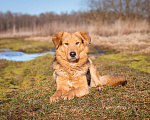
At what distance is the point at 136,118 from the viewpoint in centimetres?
362

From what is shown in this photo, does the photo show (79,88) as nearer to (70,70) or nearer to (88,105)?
(70,70)

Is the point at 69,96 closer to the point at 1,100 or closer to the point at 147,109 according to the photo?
the point at 147,109

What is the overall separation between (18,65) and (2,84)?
11.1ft

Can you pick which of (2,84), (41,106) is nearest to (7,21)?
(2,84)

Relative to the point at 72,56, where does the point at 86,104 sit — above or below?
below

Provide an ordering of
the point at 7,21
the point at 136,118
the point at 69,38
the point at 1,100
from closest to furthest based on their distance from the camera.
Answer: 1. the point at 136,118
2. the point at 69,38
3. the point at 1,100
4. the point at 7,21

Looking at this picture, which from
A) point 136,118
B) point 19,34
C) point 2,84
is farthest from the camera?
point 19,34

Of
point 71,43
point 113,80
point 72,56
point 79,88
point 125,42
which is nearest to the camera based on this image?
point 72,56

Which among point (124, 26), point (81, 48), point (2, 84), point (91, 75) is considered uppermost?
point (124, 26)

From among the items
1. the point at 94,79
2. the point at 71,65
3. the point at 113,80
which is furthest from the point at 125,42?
the point at 71,65

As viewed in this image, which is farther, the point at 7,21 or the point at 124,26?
the point at 7,21

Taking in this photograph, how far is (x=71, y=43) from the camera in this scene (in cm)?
488

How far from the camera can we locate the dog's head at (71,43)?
186 inches

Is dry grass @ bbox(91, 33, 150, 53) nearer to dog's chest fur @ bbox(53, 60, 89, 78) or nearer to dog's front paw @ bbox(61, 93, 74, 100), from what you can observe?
dog's chest fur @ bbox(53, 60, 89, 78)
